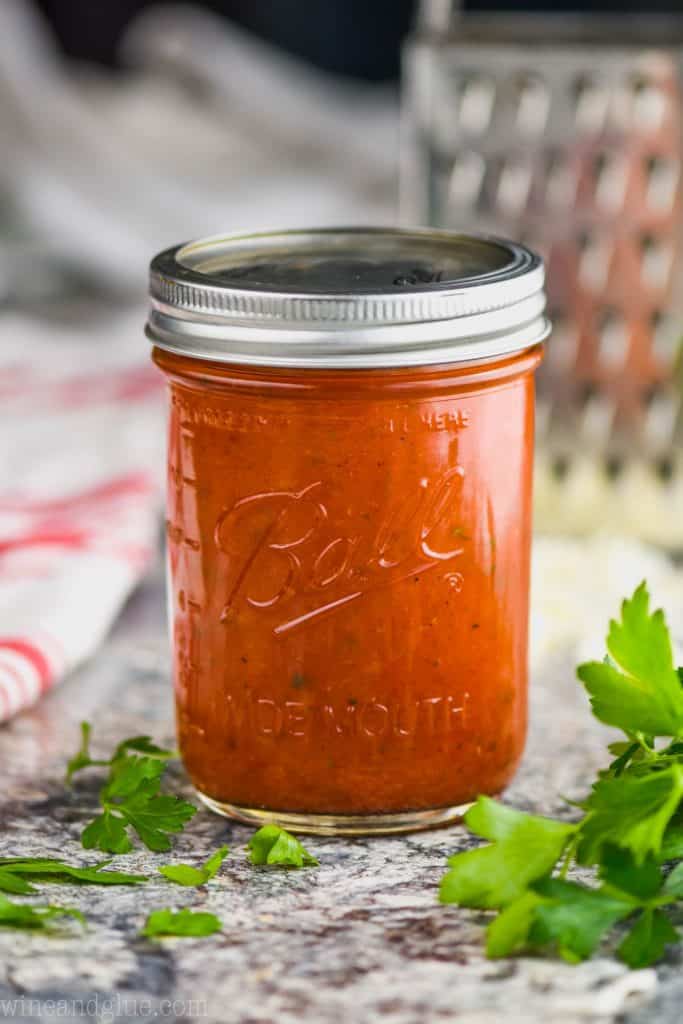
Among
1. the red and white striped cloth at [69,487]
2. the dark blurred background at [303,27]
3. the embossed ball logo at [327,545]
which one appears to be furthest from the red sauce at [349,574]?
the dark blurred background at [303,27]

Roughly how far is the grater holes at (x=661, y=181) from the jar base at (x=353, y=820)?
698 millimetres

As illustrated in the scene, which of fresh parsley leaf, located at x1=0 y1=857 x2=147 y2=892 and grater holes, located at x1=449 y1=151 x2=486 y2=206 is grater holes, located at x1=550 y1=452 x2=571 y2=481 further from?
fresh parsley leaf, located at x1=0 y1=857 x2=147 y2=892

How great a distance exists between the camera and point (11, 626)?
1104mm

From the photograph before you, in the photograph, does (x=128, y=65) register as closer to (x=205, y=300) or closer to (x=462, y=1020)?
(x=205, y=300)

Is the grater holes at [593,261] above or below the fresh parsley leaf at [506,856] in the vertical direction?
above

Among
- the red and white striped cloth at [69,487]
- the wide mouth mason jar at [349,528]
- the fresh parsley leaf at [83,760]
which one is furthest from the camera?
the red and white striped cloth at [69,487]

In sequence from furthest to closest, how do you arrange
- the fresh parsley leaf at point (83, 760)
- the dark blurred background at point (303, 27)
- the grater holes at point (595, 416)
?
the dark blurred background at point (303, 27)
the grater holes at point (595, 416)
the fresh parsley leaf at point (83, 760)

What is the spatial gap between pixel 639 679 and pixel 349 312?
25 centimetres

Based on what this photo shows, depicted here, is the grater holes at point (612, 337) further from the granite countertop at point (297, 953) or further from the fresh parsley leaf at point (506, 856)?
the fresh parsley leaf at point (506, 856)

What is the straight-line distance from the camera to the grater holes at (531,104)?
1.35 metres

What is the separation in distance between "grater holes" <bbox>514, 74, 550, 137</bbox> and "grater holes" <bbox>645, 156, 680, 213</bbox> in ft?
0.34

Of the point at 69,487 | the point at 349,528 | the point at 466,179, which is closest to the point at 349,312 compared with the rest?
the point at 349,528

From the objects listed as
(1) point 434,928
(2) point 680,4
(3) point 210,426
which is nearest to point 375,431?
(3) point 210,426

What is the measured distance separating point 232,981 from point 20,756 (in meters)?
0.34
